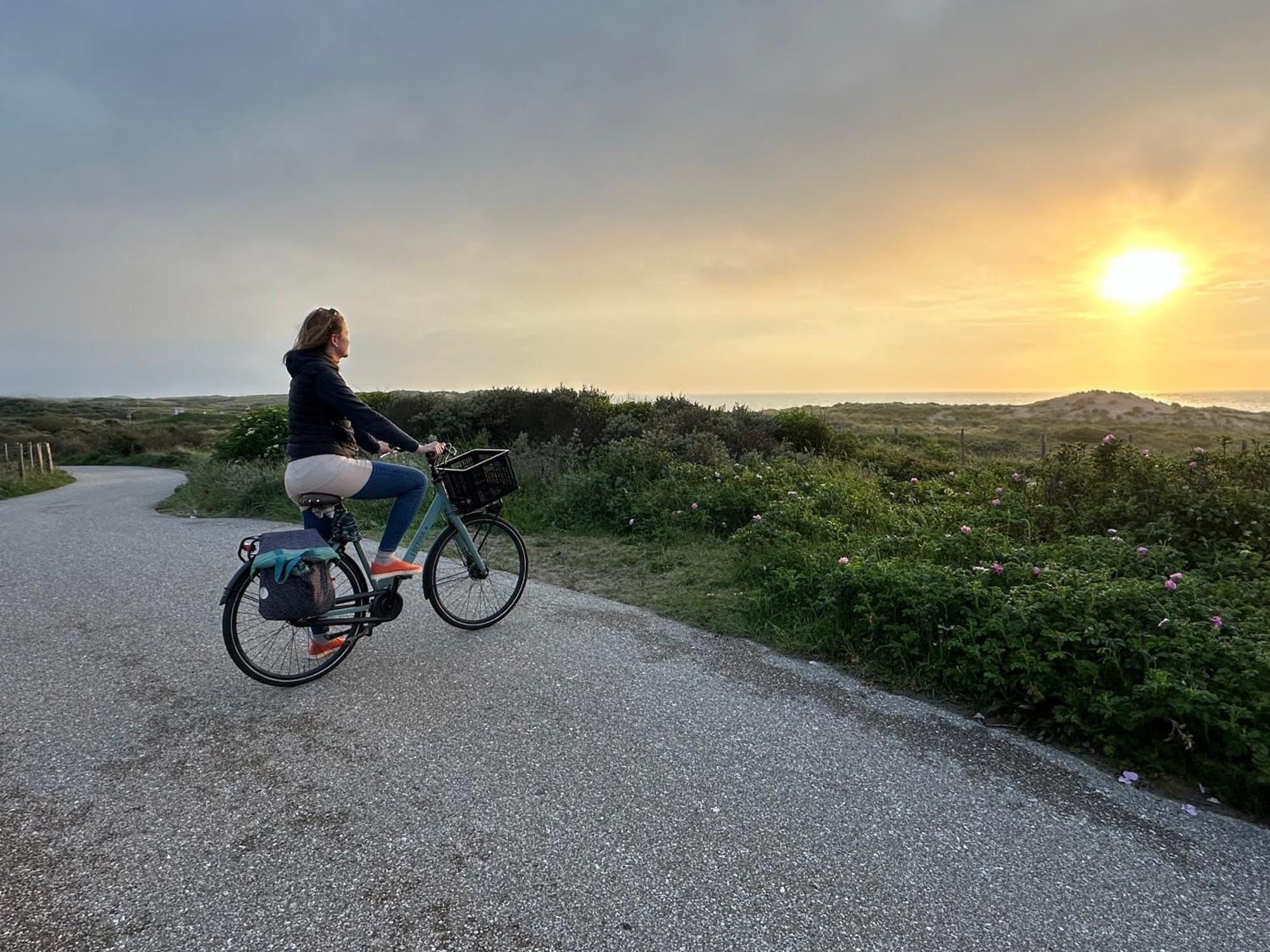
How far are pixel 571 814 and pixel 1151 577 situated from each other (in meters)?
4.29

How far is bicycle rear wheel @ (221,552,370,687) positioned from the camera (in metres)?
3.75

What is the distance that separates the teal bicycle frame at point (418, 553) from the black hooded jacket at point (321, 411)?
524 millimetres

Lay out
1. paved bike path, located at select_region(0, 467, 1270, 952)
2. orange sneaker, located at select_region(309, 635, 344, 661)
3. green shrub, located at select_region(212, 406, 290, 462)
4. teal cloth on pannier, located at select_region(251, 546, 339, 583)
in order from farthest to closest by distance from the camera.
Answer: green shrub, located at select_region(212, 406, 290, 462)
orange sneaker, located at select_region(309, 635, 344, 661)
teal cloth on pannier, located at select_region(251, 546, 339, 583)
paved bike path, located at select_region(0, 467, 1270, 952)

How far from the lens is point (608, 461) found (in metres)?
9.46

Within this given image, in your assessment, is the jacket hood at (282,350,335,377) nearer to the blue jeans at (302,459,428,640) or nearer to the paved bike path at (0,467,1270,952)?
the blue jeans at (302,459,428,640)

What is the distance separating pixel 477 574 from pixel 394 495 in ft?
2.90

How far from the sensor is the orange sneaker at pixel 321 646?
4113mm

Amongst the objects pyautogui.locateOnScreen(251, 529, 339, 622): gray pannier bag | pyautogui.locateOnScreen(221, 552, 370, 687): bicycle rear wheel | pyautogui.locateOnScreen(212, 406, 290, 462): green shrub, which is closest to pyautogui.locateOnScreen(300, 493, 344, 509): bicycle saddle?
pyautogui.locateOnScreen(251, 529, 339, 622): gray pannier bag

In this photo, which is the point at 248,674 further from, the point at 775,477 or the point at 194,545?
the point at 775,477

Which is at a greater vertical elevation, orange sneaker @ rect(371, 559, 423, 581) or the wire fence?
orange sneaker @ rect(371, 559, 423, 581)

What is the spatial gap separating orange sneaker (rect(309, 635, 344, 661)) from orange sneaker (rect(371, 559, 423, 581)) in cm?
43

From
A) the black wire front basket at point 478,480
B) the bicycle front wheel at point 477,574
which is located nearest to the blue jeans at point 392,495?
the black wire front basket at point 478,480

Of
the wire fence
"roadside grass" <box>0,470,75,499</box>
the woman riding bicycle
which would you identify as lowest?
"roadside grass" <box>0,470,75,499</box>

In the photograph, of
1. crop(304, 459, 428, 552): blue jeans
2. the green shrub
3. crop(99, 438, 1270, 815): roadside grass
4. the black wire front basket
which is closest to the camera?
crop(99, 438, 1270, 815): roadside grass
